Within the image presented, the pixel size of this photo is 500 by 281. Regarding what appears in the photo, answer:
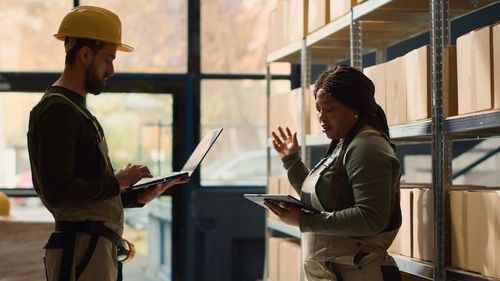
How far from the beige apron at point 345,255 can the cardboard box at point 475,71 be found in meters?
0.50

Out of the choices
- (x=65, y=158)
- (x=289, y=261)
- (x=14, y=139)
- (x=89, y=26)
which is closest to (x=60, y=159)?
(x=65, y=158)

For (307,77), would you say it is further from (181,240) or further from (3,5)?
(3,5)

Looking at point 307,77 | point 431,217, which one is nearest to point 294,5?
point 307,77

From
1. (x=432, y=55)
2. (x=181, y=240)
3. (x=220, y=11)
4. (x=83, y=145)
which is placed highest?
(x=220, y=11)

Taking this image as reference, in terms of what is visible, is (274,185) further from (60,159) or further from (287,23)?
(60,159)

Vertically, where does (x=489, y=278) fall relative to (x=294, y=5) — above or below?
below

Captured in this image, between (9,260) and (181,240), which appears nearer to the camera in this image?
(9,260)

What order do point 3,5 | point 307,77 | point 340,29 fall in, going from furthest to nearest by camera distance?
1. point 3,5
2. point 307,77
3. point 340,29

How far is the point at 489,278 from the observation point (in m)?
2.66

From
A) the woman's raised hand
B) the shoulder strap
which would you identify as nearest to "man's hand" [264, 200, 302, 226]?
the woman's raised hand

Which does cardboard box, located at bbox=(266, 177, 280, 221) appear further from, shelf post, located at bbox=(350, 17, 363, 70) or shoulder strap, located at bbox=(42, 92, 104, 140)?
shoulder strap, located at bbox=(42, 92, 104, 140)

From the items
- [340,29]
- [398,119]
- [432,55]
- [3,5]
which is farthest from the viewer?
[3,5]

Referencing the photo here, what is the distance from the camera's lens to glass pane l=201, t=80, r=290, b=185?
634 centimetres

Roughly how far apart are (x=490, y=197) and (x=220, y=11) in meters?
3.99
